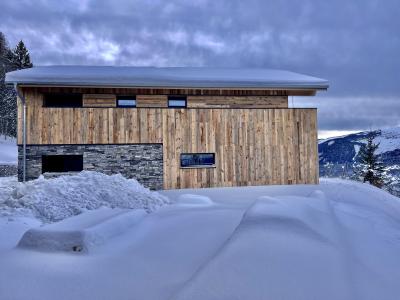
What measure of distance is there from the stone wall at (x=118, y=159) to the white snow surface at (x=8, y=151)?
52.1ft

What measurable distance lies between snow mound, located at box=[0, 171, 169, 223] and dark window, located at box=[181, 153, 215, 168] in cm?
386

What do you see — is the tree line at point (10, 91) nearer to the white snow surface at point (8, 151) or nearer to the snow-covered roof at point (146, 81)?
the white snow surface at point (8, 151)

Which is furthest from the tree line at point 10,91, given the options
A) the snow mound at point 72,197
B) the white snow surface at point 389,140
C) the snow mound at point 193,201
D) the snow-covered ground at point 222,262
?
the white snow surface at point 389,140

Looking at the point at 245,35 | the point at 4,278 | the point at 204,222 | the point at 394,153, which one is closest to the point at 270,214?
the point at 204,222

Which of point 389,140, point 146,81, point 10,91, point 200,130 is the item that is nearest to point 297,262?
point 200,130

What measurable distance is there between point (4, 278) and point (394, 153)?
311 feet

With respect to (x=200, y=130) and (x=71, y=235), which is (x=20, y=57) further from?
(x=71, y=235)

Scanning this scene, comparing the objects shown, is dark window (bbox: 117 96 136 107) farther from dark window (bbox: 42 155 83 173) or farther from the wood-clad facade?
dark window (bbox: 42 155 83 173)

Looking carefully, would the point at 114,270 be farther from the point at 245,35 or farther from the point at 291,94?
the point at 245,35

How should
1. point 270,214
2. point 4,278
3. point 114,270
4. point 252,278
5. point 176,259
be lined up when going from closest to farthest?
1. point 252,278
2. point 4,278
3. point 114,270
4. point 176,259
5. point 270,214

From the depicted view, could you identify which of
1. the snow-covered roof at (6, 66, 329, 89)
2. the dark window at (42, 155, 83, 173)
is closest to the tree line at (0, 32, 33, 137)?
the dark window at (42, 155, 83, 173)

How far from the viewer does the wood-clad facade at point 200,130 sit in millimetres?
11141

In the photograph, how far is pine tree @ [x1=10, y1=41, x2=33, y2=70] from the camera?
1293 inches

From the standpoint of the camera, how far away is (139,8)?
58.7ft
